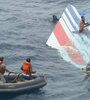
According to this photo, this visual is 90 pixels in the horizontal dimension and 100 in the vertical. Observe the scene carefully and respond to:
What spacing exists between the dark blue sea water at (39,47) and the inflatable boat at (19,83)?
1.76ft

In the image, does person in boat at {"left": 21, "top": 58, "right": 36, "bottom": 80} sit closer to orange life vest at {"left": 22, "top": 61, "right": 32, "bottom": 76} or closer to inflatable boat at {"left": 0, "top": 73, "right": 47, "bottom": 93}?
orange life vest at {"left": 22, "top": 61, "right": 32, "bottom": 76}

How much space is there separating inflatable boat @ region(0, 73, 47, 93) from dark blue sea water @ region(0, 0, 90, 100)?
536 millimetres

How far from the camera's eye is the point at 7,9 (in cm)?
3859

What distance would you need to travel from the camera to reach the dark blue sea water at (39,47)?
2261 cm

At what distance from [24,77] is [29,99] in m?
1.46

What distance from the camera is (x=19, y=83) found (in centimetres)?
2189

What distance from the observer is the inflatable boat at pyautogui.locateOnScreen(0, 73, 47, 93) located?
21.7m

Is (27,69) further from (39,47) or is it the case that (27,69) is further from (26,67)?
(39,47)

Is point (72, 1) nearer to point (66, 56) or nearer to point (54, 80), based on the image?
point (66, 56)

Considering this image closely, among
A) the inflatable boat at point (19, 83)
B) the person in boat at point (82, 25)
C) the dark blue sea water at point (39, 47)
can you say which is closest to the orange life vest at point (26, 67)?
the inflatable boat at point (19, 83)

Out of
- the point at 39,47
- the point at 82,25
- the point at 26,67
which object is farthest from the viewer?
the point at 82,25

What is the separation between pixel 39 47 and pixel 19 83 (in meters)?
7.82

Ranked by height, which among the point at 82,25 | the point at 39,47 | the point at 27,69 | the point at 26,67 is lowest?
the point at 27,69

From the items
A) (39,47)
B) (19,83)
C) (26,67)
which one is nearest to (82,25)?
(39,47)
